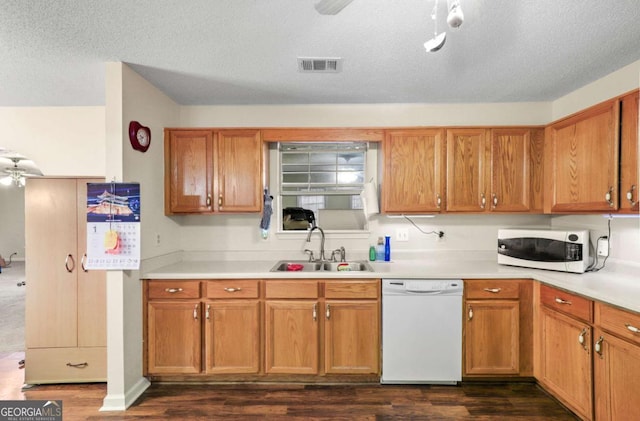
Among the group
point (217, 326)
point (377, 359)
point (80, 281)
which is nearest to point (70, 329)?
point (80, 281)

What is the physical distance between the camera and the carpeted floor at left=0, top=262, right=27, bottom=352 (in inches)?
130

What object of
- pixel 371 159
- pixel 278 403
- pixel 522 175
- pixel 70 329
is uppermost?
pixel 371 159

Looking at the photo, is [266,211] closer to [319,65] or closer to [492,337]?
[319,65]

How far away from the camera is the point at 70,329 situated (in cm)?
252

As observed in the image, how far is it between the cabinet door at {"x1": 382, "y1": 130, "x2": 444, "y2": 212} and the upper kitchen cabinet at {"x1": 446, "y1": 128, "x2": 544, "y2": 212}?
0.43 ft

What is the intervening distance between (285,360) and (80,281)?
182cm

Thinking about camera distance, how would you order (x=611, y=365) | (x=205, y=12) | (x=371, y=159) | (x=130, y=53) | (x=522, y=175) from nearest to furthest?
(x=205, y=12)
(x=611, y=365)
(x=130, y=53)
(x=522, y=175)
(x=371, y=159)

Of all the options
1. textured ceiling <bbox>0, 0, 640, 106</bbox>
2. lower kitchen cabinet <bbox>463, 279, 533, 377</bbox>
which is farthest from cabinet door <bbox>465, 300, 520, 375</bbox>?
textured ceiling <bbox>0, 0, 640, 106</bbox>

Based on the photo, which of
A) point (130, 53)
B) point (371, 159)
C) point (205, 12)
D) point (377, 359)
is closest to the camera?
point (205, 12)

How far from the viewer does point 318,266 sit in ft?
9.64

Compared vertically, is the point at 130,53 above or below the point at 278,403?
above

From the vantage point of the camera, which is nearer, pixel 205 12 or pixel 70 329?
pixel 205 12

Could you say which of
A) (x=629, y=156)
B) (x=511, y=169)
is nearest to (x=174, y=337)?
(x=511, y=169)

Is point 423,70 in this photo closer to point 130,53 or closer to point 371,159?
point 371,159
